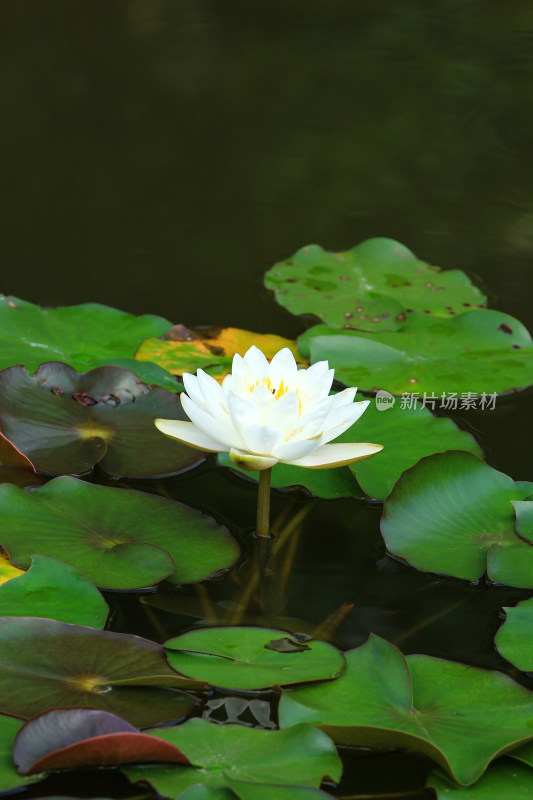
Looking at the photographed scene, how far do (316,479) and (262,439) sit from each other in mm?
356

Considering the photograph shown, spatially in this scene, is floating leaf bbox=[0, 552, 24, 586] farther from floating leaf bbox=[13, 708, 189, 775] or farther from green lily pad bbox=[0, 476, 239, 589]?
floating leaf bbox=[13, 708, 189, 775]

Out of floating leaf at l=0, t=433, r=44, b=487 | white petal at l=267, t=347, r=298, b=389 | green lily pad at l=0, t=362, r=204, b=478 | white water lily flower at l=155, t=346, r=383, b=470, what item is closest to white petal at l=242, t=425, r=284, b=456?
white water lily flower at l=155, t=346, r=383, b=470

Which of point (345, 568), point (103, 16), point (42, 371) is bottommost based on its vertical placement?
point (345, 568)

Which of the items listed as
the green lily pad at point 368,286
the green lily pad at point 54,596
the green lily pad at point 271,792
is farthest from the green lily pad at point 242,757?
the green lily pad at point 368,286

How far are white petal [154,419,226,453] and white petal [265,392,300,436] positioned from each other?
10 cm

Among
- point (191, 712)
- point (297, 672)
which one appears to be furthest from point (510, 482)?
point (191, 712)

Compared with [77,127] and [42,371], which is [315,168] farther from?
[42,371]

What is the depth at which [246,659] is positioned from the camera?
3.41ft

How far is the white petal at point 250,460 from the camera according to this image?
1.14 m

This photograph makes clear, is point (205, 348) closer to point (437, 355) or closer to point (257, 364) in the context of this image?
point (437, 355)

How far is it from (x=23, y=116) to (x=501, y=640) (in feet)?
10.1

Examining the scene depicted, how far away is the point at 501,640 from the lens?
1.11m

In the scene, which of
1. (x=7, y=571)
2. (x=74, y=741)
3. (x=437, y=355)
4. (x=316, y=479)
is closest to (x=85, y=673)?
(x=74, y=741)

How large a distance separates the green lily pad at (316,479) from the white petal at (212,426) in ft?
0.89
